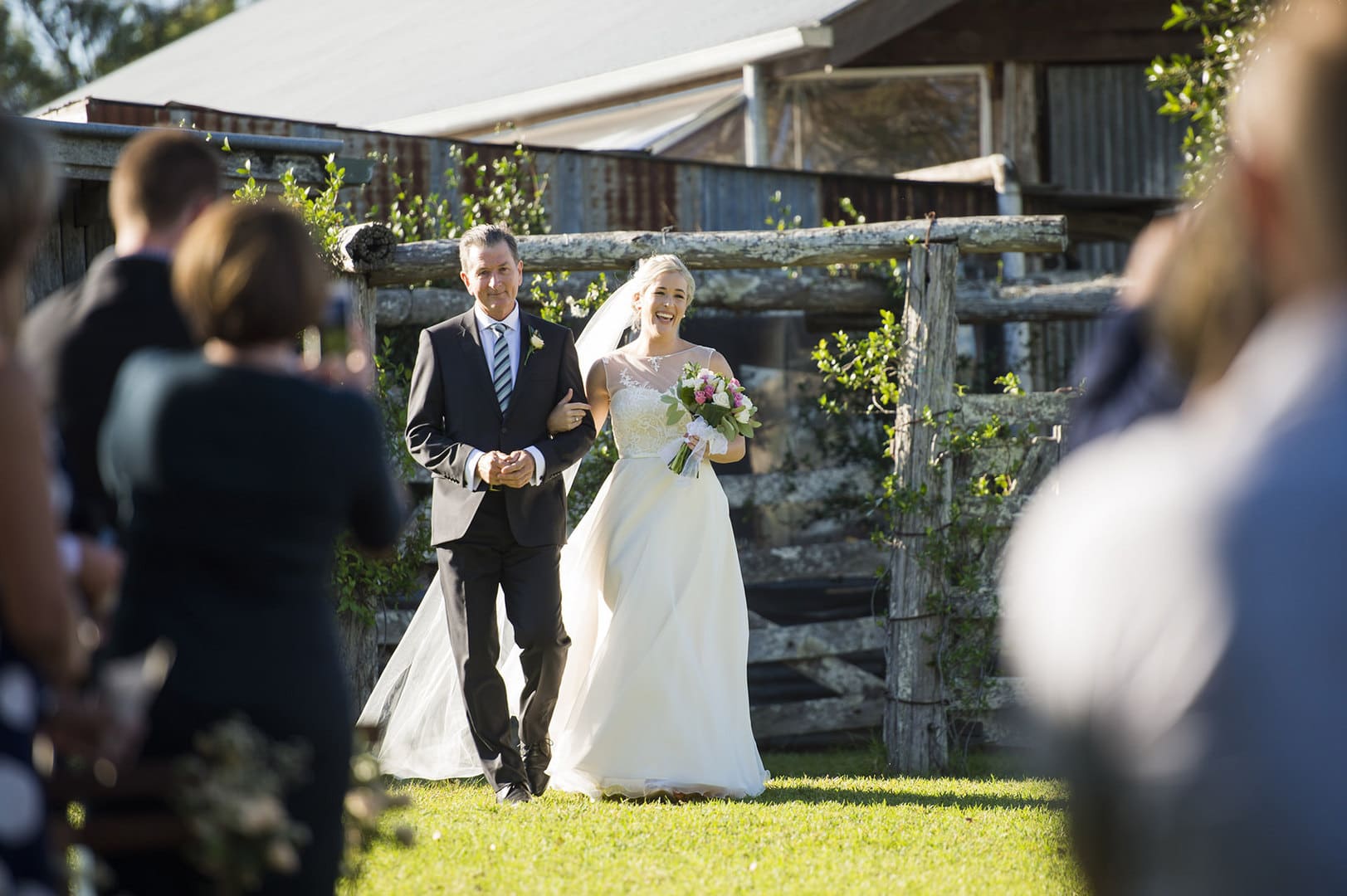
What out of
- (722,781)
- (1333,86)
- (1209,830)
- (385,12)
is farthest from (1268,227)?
(385,12)

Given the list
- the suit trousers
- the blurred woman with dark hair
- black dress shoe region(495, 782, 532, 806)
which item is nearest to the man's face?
the suit trousers

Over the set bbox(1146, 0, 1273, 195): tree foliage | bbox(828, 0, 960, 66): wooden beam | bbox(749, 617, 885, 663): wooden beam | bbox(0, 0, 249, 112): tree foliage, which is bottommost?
bbox(749, 617, 885, 663): wooden beam

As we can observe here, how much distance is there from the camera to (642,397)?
23.0 ft

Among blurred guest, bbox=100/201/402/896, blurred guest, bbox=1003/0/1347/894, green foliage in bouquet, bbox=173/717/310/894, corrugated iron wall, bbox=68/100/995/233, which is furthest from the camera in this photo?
corrugated iron wall, bbox=68/100/995/233

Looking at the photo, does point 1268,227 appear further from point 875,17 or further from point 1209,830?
point 875,17

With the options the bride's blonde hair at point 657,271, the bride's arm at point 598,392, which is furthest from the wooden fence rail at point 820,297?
the bride's arm at point 598,392

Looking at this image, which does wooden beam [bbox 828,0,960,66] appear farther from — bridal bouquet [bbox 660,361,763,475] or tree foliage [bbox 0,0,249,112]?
tree foliage [bbox 0,0,249,112]

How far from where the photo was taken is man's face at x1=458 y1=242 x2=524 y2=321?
669 cm

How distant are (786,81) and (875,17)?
1.04 metres

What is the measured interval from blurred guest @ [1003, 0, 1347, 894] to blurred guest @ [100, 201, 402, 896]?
176 cm

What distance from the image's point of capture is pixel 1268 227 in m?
1.31

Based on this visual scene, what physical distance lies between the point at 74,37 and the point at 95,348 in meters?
39.2

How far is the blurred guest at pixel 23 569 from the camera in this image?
236 cm

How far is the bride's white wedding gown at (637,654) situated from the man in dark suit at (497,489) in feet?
0.76
